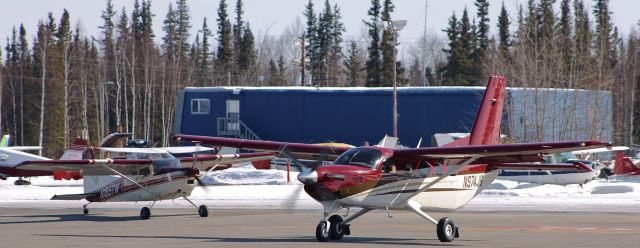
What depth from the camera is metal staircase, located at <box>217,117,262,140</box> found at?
6316cm

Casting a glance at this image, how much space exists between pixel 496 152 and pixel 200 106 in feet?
156

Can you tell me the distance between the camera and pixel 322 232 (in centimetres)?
1900

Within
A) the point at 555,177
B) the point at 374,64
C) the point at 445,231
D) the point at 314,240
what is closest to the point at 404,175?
the point at 445,231

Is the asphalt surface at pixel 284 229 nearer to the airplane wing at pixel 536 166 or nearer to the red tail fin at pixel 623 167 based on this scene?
the airplane wing at pixel 536 166

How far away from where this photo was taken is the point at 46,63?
9050 centimetres

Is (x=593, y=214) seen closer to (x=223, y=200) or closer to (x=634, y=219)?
(x=634, y=219)

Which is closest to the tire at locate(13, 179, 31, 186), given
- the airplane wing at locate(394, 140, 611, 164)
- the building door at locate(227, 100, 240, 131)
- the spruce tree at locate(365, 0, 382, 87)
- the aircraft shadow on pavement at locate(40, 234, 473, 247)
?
the building door at locate(227, 100, 240, 131)

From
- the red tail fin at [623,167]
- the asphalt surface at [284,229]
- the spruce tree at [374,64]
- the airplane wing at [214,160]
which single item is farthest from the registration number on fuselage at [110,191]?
the spruce tree at [374,64]

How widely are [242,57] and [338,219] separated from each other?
94.2 m

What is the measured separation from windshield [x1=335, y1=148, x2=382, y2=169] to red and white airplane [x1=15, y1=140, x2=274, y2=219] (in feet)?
26.3

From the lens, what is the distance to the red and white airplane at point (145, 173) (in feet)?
91.6

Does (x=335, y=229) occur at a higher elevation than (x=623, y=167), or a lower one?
higher

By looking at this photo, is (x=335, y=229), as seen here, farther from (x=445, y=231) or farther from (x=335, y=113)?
(x=335, y=113)

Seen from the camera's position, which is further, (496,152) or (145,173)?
(145,173)
